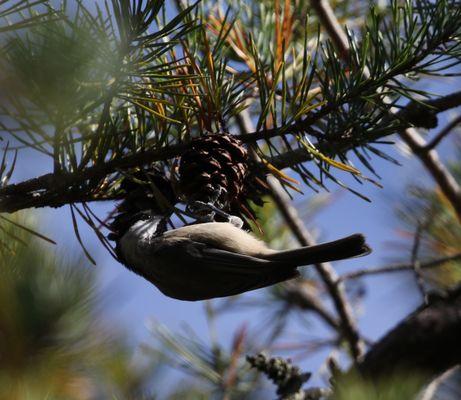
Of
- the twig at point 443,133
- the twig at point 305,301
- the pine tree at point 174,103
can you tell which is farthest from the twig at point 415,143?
the twig at point 305,301

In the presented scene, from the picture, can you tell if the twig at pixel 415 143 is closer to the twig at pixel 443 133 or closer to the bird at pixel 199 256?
the twig at pixel 443 133

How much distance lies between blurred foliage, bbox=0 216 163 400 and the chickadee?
217 mm

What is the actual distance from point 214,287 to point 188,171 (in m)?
0.24

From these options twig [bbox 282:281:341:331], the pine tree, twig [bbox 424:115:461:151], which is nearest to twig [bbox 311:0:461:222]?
twig [bbox 424:115:461:151]

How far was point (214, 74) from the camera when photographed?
123 cm

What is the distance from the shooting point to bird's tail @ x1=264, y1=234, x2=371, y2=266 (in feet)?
4.00

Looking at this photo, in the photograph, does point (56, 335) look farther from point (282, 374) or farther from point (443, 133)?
point (443, 133)

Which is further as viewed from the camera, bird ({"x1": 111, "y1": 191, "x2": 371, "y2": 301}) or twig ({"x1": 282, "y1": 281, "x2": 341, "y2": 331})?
twig ({"x1": 282, "y1": 281, "x2": 341, "y2": 331})

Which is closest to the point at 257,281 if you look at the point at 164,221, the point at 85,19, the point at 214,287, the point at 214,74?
the point at 214,287

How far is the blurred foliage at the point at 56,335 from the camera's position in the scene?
4.33 ft

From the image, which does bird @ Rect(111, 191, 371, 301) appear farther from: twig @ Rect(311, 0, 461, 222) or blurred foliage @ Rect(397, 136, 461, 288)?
blurred foliage @ Rect(397, 136, 461, 288)

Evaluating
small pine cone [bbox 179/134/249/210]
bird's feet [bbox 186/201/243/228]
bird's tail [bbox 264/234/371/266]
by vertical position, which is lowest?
bird's tail [bbox 264/234/371/266]

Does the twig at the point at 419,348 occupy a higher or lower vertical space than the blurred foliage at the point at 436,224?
lower

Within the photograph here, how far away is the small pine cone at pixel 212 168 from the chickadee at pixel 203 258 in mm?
134
